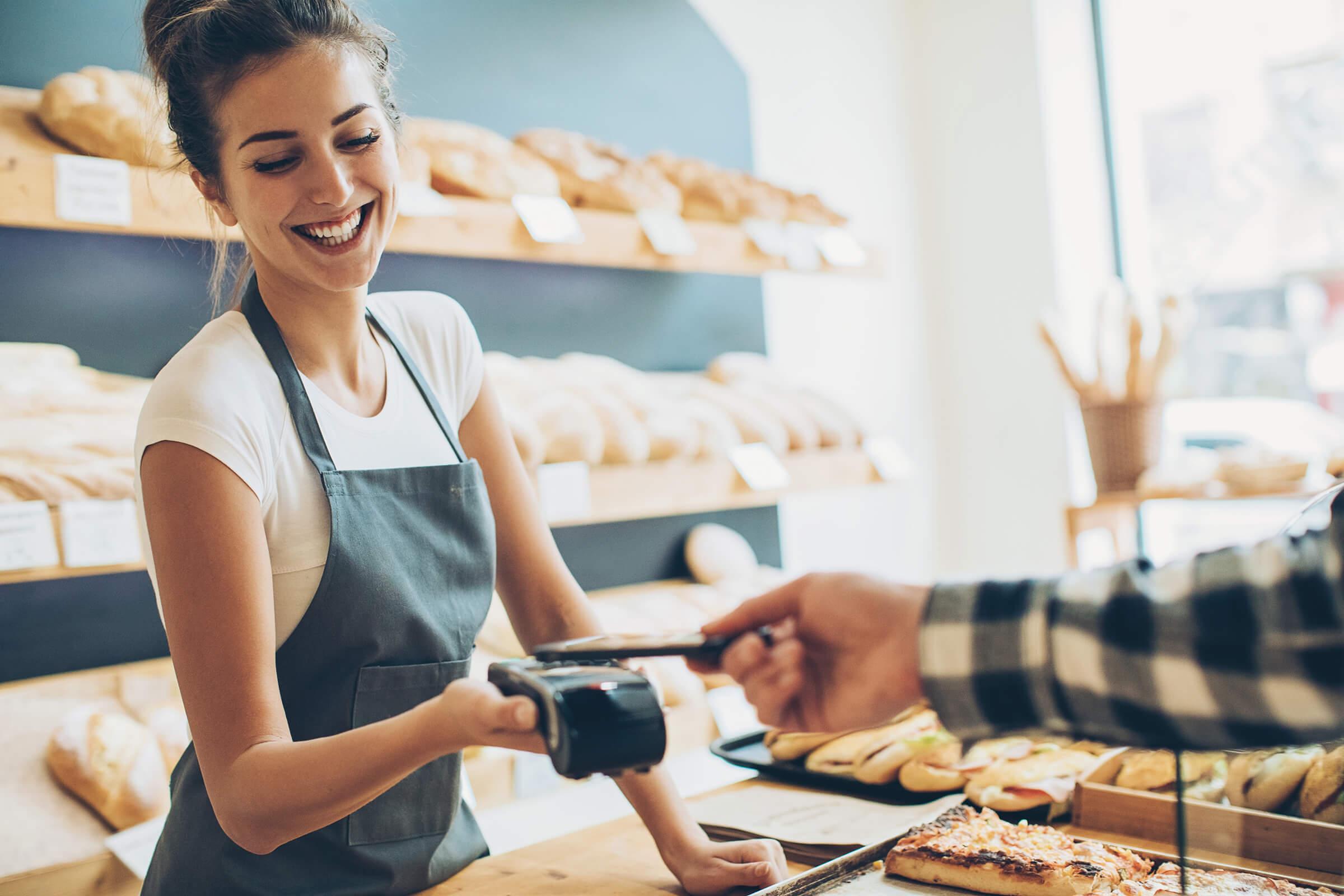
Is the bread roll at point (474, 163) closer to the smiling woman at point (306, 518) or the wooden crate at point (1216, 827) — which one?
the smiling woman at point (306, 518)

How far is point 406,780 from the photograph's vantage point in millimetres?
1232

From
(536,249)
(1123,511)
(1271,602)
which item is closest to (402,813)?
(1271,602)

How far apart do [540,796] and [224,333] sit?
116 centimetres

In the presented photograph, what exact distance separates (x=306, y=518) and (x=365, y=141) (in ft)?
1.42

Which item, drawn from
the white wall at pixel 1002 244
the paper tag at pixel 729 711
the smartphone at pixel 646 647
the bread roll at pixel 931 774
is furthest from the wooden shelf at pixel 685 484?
the white wall at pixel 1002 244

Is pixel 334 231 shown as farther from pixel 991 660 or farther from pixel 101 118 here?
pixel 991 660

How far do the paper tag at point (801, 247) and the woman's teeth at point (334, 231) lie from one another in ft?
5.01

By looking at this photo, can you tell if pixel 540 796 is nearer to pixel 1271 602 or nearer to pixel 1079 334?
pixel 1271 602

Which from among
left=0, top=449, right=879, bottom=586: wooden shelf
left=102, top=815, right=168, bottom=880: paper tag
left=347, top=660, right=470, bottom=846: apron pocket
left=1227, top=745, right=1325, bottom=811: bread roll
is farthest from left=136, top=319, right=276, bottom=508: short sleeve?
left=1227, top=745, right=1325, bottom=811: bread roll

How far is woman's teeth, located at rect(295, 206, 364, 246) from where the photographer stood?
1226 millimetres

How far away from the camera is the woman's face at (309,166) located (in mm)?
1177

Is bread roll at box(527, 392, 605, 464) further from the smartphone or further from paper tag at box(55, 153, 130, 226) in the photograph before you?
the smartphone

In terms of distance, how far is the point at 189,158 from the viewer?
1278mm

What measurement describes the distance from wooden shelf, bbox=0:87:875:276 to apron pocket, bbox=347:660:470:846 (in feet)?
2.30
